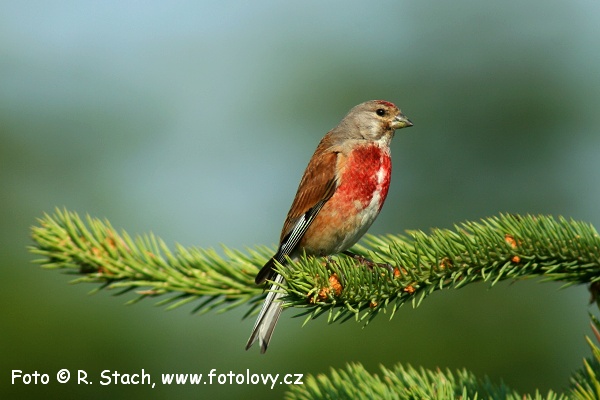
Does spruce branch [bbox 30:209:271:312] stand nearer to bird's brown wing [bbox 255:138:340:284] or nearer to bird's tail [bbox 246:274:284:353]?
bird's tail [bbox 246:274:284:353]

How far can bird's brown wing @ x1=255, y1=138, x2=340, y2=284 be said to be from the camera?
14.8 ft

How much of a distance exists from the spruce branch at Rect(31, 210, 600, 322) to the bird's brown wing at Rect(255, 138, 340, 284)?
126 centimetres

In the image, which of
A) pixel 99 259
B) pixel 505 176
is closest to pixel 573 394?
pixel 99 259

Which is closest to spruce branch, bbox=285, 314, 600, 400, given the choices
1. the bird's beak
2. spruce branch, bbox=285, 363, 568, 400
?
spruce branch, bbox=285, 363, 568, 400

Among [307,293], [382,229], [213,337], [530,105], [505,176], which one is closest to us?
[307,293]

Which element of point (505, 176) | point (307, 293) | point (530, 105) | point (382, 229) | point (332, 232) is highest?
point (530, 105)

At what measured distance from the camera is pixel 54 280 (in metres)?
4.70

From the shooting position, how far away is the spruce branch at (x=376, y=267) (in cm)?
286

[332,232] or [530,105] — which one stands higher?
[530,105]

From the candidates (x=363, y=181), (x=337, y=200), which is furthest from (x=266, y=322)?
(x=363, y=181)

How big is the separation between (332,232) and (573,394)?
2.41 m

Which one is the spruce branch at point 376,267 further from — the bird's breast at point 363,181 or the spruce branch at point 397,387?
the bird's breast at point 363,181

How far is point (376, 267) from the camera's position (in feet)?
9.45

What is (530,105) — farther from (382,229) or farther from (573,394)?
(573,394)
